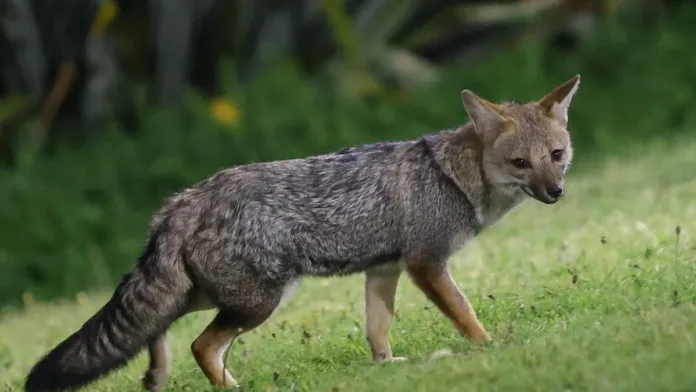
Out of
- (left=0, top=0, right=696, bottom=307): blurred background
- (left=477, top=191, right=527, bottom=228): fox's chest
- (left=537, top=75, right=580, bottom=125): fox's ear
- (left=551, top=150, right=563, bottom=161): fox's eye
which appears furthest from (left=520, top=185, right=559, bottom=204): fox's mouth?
(left=0, top=0, right=696, bottom=307): blurred background

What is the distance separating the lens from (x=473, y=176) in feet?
23.8

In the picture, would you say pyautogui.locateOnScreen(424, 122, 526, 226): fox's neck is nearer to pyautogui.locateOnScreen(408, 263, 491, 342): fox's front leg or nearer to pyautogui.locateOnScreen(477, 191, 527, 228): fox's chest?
pyautogui.locateOnScreen(477, 191, 527, 228): fox's chest

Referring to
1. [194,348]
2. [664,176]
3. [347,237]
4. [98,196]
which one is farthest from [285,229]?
[98,196]

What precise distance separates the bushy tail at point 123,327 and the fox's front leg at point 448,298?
1247 mm

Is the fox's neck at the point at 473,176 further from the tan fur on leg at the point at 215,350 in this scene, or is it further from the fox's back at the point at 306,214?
the tan fur on leg at the point at 215,350

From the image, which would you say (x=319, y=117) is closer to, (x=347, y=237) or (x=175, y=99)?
(x=175, y=99)

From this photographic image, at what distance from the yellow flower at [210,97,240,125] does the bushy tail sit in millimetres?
8002

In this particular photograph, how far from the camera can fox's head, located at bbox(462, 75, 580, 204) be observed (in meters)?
7.04

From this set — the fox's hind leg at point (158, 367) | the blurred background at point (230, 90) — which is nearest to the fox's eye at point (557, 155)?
the fox's hind leg at point (158, 367)

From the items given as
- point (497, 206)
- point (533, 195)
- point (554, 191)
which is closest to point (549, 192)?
point (554, 191)

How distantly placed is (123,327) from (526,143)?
2.36 metres

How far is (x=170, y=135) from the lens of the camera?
14586 mm

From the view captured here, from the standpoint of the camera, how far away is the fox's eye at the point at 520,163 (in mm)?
7070

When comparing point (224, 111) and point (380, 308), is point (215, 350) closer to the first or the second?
point (380, 308)
